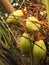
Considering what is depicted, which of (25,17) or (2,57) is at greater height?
(25,17)

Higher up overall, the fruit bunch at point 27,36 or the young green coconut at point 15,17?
the young green coconut at point 15,17

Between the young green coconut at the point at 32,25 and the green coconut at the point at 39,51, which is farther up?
the young green coconut at the point at 32,25

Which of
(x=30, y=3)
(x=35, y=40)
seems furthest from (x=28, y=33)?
(x=30, y=3)

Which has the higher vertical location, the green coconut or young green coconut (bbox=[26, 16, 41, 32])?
young green coconut (bbox=[26, 16, 41, 32])

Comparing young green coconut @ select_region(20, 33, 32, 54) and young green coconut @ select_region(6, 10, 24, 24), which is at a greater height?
young green coconut @ select_region(6, 10, 24, 24)

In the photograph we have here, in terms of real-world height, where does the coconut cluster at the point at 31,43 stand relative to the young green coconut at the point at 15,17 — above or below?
below

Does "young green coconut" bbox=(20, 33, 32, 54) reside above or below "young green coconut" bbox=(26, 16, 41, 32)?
below

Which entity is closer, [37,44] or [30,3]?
[37,44]

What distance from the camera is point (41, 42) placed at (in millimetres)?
570

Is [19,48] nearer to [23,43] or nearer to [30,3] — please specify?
[23,43]

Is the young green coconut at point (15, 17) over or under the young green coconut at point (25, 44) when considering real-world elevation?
over

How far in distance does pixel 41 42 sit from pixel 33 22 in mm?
58

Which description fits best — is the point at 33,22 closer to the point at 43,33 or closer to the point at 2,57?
the point at 43,33

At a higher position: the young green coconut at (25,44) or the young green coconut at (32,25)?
the young green coconut at (32,25)
